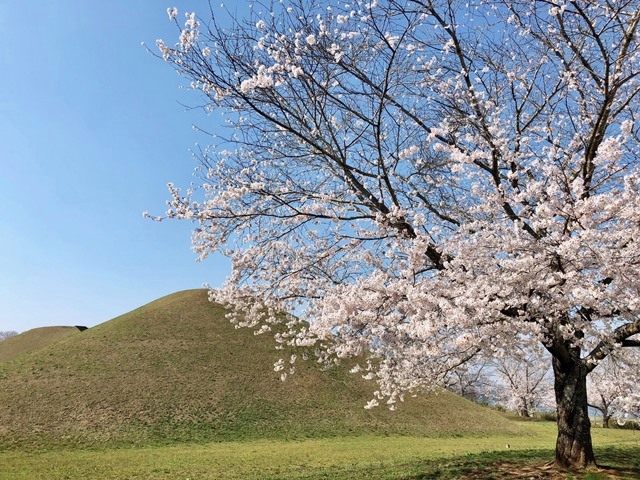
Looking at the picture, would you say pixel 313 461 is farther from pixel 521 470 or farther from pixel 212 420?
pixel 212 420

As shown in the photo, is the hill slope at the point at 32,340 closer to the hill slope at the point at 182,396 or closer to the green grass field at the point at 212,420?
the hill slope at the point at 182,396

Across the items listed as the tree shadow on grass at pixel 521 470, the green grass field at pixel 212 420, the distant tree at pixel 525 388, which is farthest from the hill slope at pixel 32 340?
the tree shadow on grass at pixel 521 470

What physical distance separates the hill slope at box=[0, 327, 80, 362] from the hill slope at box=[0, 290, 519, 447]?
1697 centimetres

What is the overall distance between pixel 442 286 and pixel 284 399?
88.9 ft

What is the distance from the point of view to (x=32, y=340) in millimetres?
55781

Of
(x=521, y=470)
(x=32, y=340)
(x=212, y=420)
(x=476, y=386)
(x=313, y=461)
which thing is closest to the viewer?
(x=521, y=470)

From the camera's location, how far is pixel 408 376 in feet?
49.0

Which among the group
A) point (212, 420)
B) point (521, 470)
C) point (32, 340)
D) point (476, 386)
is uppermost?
point (32, 340)

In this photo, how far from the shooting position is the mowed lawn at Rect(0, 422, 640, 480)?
12.7 metres

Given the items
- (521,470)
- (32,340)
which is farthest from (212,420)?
(32,340)

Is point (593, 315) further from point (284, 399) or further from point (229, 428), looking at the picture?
point (284, 399)

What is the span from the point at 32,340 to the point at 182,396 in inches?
1351

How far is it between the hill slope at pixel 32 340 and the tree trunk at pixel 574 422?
52.2m

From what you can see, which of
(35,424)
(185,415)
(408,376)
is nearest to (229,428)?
(185,415)
